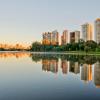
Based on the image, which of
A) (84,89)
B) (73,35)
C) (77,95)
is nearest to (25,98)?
(77,95)

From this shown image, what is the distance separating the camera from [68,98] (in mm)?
10438

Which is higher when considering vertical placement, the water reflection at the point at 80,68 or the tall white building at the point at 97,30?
the tall white building at the point at 97,30

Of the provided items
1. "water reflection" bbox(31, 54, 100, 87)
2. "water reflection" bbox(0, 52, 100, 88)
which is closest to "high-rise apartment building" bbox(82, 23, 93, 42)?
"water reflection" bbox(0, 52, 100, 88)

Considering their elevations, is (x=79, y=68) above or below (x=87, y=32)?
below

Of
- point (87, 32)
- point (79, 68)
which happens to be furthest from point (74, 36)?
point (79, 68)

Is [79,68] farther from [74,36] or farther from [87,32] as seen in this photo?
[74,36]

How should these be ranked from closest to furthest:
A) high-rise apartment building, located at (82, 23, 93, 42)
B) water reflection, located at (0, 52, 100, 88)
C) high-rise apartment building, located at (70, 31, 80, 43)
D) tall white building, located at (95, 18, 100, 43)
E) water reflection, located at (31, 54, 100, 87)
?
water reflection, located at (0, 52, 100, 88) → water reflection, located at (31, 54, 100, 87) → tall white building, located at (95, 18, 100, 43) → high-rise apartment building, located at (82, 23, 93, 42) → high-rise apartment building, located at (70, 31, 80, 43)

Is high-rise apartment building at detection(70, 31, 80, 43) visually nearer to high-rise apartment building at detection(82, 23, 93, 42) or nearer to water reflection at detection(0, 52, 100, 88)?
high-rise apartment building at detection(82, 23, 93, 42)

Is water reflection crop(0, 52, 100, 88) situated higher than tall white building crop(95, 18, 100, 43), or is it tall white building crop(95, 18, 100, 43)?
tall white building crop(95, 18, 100, 43)

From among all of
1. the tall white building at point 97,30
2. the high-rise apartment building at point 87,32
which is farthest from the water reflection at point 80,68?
the high-rise apartment building at point 87,32

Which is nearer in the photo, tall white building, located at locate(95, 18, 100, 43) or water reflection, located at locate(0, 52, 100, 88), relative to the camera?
water reflection, located at locate(0, 52, 100, 88)

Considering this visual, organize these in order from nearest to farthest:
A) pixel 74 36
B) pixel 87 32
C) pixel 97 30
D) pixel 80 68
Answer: pixel 80 68, pixel 97 30, pixel 87 32, pixel 74 36

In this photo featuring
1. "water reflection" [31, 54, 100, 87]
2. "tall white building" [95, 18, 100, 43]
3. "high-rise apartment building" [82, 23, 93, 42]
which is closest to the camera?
"water reflection" [31, 54, 100, 87]

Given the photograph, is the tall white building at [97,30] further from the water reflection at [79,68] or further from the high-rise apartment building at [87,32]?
the water reflection at [79,68]
